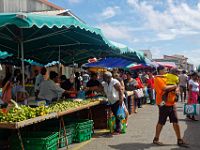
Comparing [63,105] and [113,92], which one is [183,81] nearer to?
[113,92]

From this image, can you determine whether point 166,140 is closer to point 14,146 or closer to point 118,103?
point 118,103

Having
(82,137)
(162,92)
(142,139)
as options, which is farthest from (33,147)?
(142,139)

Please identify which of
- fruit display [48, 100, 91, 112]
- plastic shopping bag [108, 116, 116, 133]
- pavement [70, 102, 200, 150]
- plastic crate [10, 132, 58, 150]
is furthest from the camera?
plastic shopping bag [108, 116, 116, 133]

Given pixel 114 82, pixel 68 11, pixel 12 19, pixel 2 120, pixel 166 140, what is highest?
pixel 68 11

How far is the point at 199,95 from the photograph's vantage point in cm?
1356

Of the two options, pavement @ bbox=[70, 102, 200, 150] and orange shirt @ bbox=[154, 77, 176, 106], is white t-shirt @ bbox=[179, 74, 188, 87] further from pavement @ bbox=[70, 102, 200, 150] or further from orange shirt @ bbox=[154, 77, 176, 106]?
orange shirt @ bbox=[154, 77, 176, 106]

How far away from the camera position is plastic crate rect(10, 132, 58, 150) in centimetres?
726

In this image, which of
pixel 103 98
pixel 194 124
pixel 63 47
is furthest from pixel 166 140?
pixel 63 47

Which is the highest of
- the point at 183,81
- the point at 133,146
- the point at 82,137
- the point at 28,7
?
the point at 28,7

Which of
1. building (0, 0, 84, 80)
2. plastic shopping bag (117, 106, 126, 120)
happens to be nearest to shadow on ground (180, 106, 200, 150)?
plastic shopping bag (117, 106, 126, 120)

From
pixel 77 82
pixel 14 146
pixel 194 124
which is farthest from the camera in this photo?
pixel 77 82

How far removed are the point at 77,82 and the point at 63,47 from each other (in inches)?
181

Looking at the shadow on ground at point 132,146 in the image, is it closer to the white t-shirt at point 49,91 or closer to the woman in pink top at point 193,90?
the white t-shirt at point 49,91

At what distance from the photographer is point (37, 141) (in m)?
7.30
